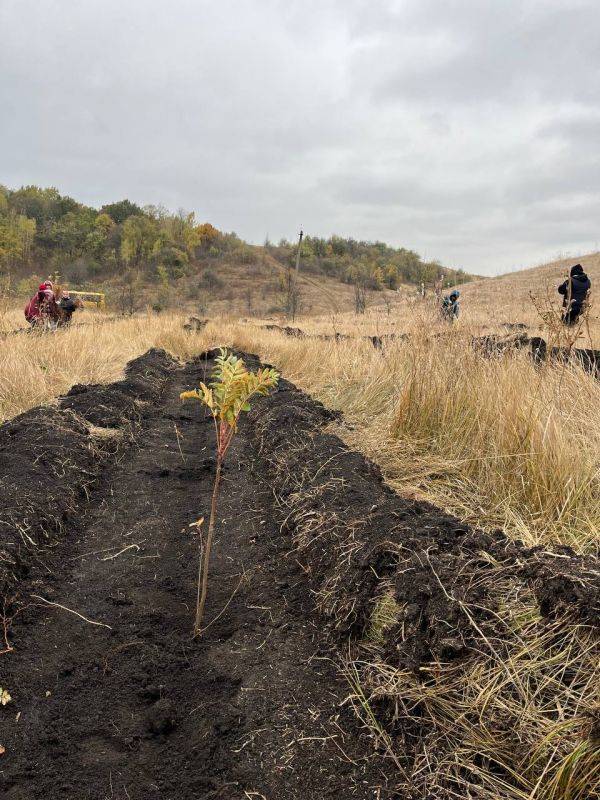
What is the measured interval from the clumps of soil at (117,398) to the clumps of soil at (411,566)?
8.60 ft

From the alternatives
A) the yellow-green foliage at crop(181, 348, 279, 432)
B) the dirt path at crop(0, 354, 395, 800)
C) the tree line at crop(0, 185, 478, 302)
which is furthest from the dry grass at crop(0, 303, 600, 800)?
the tree line at crop(0, 185, 478, 302)

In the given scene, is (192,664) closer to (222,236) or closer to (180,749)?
(180,749)

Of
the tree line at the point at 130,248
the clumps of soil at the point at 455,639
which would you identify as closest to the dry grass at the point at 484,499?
the clumps of soil at the point at 455,639

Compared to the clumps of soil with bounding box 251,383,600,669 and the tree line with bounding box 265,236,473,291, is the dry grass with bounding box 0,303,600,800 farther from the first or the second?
the tree line with bounding box 265,236,473,291

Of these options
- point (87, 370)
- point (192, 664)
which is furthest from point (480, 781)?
point (87, 370)

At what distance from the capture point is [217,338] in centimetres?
1502

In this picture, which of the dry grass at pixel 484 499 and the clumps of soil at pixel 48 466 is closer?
the dry grass at pixel 484 499

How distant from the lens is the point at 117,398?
20.0 ft

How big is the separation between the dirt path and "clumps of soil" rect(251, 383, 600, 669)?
21cm

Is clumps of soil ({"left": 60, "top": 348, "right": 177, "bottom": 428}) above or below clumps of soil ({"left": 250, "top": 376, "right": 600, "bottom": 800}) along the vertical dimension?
above

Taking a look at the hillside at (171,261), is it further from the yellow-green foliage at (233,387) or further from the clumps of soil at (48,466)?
the yellow-green foliage at (233,387)

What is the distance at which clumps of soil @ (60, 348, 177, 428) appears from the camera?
5383mm

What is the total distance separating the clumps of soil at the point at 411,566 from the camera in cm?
184

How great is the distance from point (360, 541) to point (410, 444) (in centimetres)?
172
